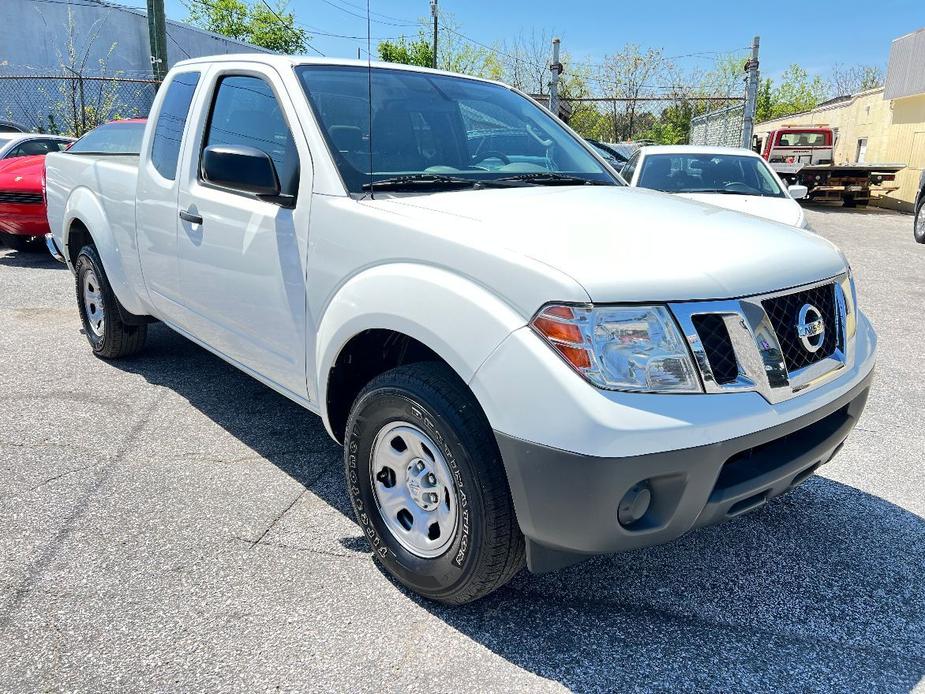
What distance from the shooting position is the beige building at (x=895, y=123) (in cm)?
2061

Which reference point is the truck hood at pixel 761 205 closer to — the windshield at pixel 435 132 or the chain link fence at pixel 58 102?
the windshield at pixel 435 132

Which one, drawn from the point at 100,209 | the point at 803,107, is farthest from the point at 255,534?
the point at 803,107

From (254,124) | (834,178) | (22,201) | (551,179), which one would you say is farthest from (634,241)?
(834,178)

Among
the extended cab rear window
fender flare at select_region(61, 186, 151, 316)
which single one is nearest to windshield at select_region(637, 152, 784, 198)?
the extended cab rear window

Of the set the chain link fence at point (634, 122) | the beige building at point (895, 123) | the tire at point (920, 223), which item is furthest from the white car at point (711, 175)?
the chain link fence at point (634, 122)

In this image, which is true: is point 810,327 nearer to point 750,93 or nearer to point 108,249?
point 108,249

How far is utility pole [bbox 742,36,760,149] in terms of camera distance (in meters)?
14.4

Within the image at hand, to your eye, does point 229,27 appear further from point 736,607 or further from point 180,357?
point 736,607

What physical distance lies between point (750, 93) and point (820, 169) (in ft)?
16.5

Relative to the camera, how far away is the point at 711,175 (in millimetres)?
8500

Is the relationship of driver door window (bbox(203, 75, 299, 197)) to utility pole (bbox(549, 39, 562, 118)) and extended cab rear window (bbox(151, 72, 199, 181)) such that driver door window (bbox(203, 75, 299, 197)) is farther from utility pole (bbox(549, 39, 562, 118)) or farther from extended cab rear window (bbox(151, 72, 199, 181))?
utility pole (bbox(549, 39, 562, 118))

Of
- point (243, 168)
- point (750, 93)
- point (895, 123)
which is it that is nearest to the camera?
point (243, 168)

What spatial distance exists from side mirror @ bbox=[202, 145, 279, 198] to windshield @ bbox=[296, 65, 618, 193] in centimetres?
27

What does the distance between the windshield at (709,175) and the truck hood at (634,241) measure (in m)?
5.70
